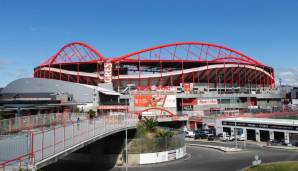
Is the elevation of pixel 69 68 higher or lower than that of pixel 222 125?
higher

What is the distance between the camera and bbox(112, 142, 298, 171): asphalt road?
33.4 m

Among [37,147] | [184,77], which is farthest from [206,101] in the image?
[37,147]

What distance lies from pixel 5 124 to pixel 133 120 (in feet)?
80.4

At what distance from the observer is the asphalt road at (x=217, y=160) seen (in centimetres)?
3341

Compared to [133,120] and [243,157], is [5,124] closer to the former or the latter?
[133,120]

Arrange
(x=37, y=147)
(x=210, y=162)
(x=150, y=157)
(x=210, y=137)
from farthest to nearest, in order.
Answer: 1. (x=210, y=137)
2. (x=150, y=157)
3. (x=210, y=162)
4. (x=37, y=147)

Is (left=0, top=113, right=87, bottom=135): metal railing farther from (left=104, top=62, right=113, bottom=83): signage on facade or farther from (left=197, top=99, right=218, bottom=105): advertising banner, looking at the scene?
(left=104, top=62, right=113, bottom=83): signage on facade

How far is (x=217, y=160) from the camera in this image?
37.4 m

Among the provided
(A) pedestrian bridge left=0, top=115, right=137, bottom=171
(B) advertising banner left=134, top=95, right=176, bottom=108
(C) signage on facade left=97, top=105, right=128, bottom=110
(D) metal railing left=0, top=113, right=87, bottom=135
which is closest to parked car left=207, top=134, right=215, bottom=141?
(B) advertising banner left=134, top=95, right=176, bottom=108

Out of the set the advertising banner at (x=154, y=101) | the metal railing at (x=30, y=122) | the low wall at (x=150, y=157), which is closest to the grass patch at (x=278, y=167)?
the low wall at (x=150, y=157)

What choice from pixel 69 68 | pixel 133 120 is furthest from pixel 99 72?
pixel 133 120

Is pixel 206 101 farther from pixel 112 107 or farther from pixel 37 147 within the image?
pixel 37 147

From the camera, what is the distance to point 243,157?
38625 millimetres

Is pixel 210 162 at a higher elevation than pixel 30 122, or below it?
below
